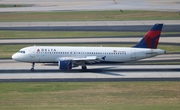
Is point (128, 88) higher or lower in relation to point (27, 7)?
lower

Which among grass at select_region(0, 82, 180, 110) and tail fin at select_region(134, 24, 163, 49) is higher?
tail fin at select_region(134, 24, 163, 49)

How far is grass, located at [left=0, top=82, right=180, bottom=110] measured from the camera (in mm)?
48844

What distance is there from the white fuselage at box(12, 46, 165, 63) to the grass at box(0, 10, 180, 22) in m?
49.9

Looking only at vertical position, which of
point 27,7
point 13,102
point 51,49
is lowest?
point 13,102

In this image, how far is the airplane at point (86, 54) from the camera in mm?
67625

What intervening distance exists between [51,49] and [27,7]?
248 feet

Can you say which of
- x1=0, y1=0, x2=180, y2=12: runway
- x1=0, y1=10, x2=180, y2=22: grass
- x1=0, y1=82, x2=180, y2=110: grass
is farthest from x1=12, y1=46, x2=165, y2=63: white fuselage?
x1=0, y1=0, x2=180, y2=12: runway

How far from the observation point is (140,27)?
107m

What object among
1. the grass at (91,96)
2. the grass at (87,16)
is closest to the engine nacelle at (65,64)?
the grass at (91,96)

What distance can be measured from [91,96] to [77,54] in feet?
50.7

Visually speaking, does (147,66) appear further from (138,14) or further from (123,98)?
(138,14)

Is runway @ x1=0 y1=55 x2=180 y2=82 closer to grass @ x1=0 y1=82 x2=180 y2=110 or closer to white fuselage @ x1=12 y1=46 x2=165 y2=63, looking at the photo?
white fuselage @ x1=12 y1=46 x2=165 y2=63

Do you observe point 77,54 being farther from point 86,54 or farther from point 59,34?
point 59,34

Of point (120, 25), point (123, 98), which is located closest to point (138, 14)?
point (120, 25)
